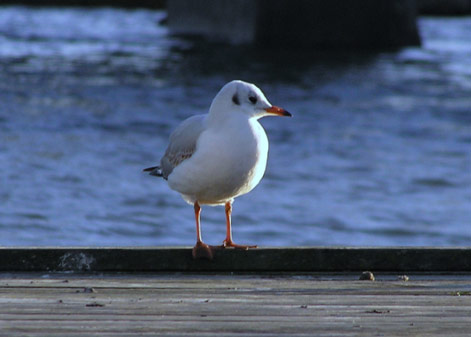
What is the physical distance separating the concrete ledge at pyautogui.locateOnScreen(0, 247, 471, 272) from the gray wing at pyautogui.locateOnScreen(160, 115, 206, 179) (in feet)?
1.98

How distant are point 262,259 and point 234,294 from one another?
2.11 feet

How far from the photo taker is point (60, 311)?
486 centimetres

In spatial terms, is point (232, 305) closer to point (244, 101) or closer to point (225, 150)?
point (225, 150)

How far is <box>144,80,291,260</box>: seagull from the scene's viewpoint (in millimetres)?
5820

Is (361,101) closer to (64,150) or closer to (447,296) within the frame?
(64,150)

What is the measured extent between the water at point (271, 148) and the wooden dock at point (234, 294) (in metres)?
7.98

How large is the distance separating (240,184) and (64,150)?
14444 millimetres

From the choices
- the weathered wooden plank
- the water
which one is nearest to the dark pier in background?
the water

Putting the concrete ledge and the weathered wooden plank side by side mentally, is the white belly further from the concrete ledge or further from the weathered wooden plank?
the weathered wooden plank

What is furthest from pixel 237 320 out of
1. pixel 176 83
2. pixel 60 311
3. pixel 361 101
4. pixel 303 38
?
pixel 303 38

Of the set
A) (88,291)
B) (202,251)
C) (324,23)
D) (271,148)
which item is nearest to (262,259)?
(202,251)

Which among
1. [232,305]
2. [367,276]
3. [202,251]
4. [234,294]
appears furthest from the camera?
[202,251]

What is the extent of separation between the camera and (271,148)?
67.6ft

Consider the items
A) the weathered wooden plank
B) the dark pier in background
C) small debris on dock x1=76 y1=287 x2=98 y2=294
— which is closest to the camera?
the weathered wooden plank
